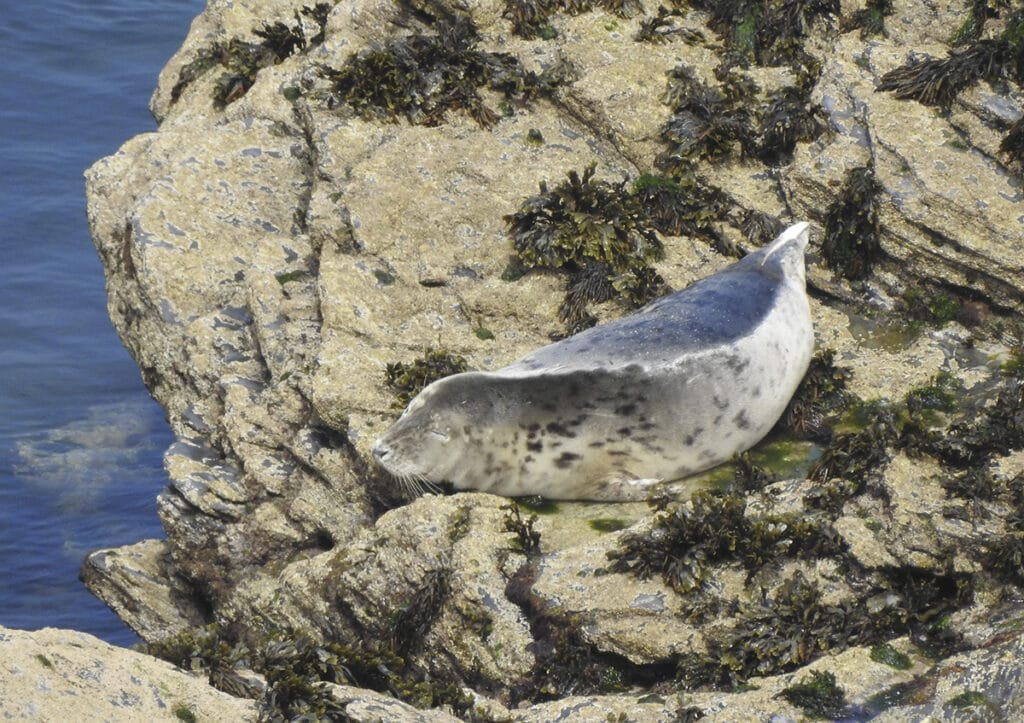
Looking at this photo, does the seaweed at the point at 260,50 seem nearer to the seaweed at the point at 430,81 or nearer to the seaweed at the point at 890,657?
the seaweed at the point at 430,81

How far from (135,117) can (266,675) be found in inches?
661

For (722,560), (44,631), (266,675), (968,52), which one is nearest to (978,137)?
(968,52)

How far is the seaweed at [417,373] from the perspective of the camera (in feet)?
28.9

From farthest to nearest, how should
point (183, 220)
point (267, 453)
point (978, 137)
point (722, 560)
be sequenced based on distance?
1. point (183, 220)
2. point (978, 137)
3. point (267, 453)
4. point (722, 560)

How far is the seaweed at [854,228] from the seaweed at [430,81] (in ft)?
7.90

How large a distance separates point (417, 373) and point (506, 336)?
0.85 m

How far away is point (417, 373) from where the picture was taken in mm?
8852

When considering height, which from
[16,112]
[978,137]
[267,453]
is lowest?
[16,112]

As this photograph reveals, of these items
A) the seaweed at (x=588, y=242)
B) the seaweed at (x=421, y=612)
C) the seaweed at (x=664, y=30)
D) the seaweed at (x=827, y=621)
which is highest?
the seaweed at (x=664, y=30)

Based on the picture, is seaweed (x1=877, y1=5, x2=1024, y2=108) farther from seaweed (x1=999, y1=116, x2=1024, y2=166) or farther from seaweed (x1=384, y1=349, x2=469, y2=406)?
seaweed (x1=384, y1=349, x2=469, y2=406)

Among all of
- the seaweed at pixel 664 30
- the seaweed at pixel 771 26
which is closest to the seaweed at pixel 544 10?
the seaweed at pixel 664 30

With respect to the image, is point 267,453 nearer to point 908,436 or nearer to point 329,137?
point 329,137

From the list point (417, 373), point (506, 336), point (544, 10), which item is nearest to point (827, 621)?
point (417, 373)

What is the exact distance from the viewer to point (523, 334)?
9.47 meters
